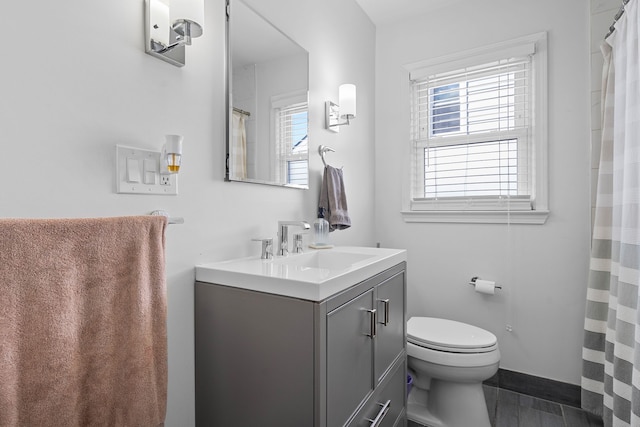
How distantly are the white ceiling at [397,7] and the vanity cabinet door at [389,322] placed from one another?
185 cm

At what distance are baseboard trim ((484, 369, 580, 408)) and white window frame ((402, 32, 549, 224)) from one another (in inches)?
38.0

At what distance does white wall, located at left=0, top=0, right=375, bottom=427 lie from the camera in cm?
73

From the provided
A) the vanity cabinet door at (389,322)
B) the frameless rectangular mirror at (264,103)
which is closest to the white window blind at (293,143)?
the frameless rectangular mirror at (264,103)

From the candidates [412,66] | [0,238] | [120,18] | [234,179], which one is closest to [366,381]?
[234,179]

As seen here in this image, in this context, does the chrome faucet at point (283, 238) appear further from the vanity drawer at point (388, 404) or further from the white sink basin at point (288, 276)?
the vanity drawer at point (388, 404)

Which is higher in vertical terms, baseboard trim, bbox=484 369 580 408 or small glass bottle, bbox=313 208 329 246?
small glass bottle, bbox=313 208 329 246

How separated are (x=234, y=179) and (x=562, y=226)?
1918 mm

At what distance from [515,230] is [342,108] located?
1.33m

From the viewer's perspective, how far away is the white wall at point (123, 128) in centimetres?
73

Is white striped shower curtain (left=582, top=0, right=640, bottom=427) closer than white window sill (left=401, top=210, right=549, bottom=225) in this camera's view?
Yes

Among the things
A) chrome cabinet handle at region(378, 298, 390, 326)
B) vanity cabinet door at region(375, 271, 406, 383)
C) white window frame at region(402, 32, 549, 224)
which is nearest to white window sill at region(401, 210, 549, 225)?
white window frame at region(402, 32, 549, 224)

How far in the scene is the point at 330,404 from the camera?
0.95 meters

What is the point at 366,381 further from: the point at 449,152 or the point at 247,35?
the point at 449,152

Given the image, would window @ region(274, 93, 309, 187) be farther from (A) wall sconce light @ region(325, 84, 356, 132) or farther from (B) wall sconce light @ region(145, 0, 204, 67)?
(B) wall sconce light @ region(145, 0, 204, 67)
